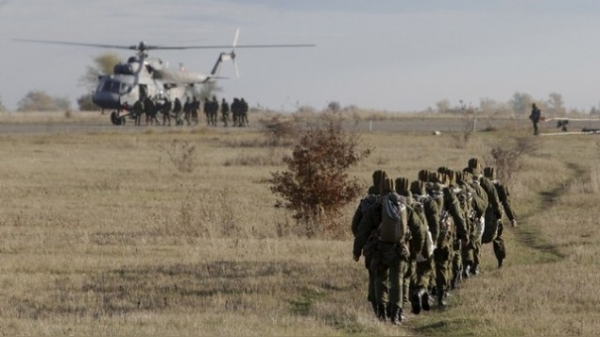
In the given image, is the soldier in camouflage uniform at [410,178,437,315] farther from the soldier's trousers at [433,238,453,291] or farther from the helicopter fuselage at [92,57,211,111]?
the helicopter fuselage at [92,57,211,111]

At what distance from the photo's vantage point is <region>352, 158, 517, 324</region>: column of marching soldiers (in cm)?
1408

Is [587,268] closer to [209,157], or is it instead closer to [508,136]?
[209,157]

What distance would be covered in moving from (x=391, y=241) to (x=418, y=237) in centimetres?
43

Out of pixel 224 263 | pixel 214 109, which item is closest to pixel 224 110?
pixel 214 109

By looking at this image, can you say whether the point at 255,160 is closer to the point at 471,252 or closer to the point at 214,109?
the point at 471,252

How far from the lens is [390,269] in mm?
14180

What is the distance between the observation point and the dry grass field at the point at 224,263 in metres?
14.0

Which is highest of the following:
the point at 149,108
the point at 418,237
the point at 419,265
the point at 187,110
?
the point at 149,108

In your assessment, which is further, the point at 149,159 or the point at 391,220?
the point at 149,159

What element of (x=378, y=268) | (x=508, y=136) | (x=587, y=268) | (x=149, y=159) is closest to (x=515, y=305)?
(x=378, y=268)

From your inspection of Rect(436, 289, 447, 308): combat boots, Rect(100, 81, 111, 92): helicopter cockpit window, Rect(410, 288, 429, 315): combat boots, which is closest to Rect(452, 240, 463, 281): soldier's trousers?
Rect(436, 289, 447, 308): combat boots

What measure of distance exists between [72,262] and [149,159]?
85.8ft

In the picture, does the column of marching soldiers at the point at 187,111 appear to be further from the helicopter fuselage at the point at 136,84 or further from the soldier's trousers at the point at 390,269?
the soldier's trousers at the point at 390,269

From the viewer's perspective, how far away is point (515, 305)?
15.1 meters
